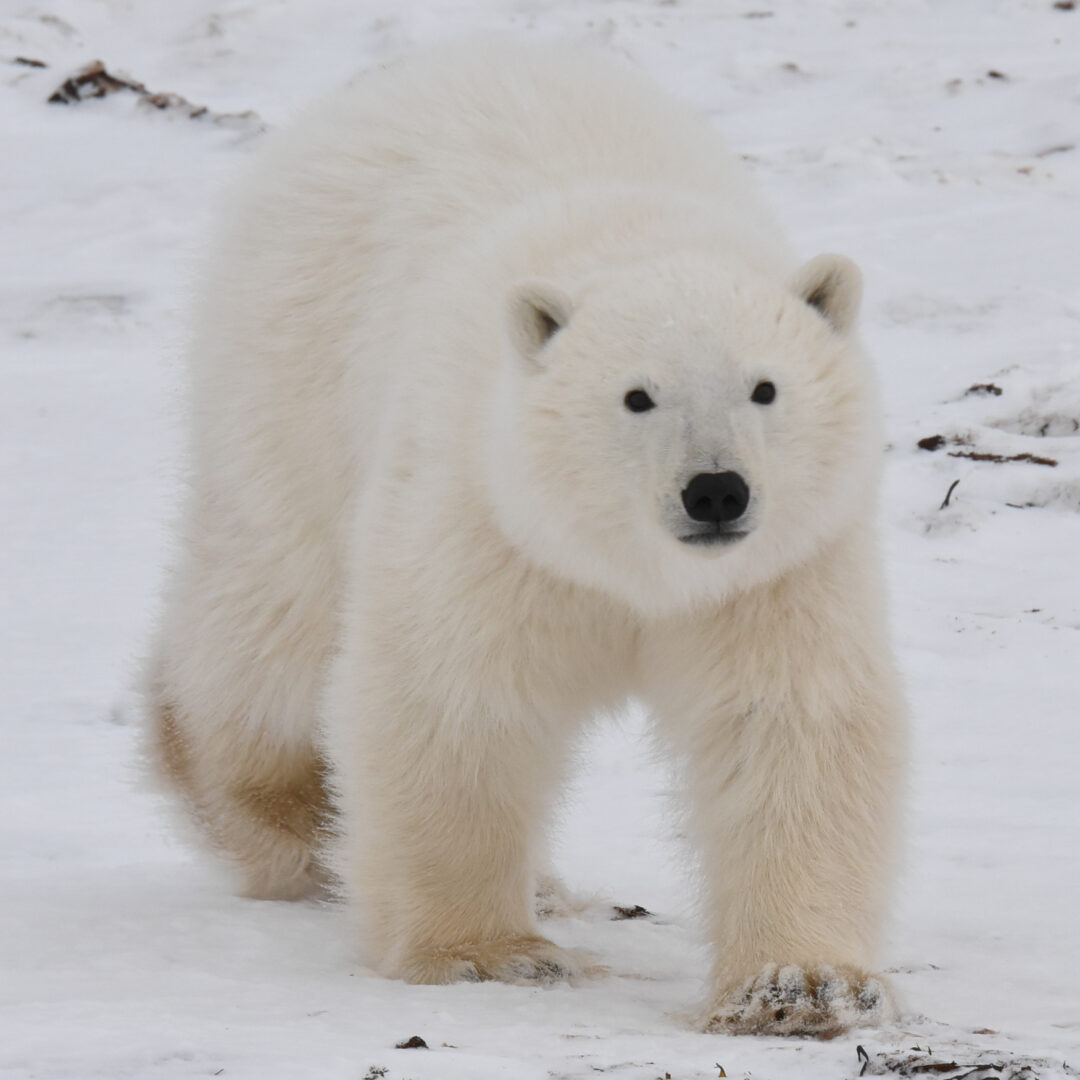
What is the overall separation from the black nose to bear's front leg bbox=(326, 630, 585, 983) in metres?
0.66

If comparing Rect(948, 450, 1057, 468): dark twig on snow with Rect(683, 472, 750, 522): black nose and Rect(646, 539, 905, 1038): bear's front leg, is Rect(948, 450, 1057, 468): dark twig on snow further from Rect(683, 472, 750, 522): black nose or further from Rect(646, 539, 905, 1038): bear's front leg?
Rect(683, 472, 750, 522): black nose

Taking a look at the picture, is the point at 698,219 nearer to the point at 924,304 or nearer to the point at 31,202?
the point at 924,304

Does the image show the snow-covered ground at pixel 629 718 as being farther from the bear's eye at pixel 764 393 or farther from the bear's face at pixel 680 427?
the bear's eye at pixel 764 393

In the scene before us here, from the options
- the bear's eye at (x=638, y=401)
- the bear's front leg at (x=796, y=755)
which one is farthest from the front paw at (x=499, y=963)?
the bear's eye at (x=638, y=401)

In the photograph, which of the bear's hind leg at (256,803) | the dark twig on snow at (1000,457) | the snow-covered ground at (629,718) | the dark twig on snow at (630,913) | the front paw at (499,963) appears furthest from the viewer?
the dark twig on snow at (1000,457)

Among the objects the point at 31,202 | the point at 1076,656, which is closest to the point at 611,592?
the point at 1076,656

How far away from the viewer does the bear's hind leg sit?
14.6ft

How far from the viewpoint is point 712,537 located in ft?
9.60

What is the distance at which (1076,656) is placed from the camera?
5613mm

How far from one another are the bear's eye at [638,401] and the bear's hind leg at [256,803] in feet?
5.69

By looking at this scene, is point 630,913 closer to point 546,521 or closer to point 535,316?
point 546,521

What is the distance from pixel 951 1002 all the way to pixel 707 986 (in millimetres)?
439

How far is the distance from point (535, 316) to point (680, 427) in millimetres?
380

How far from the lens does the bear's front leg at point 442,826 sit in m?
3.41
